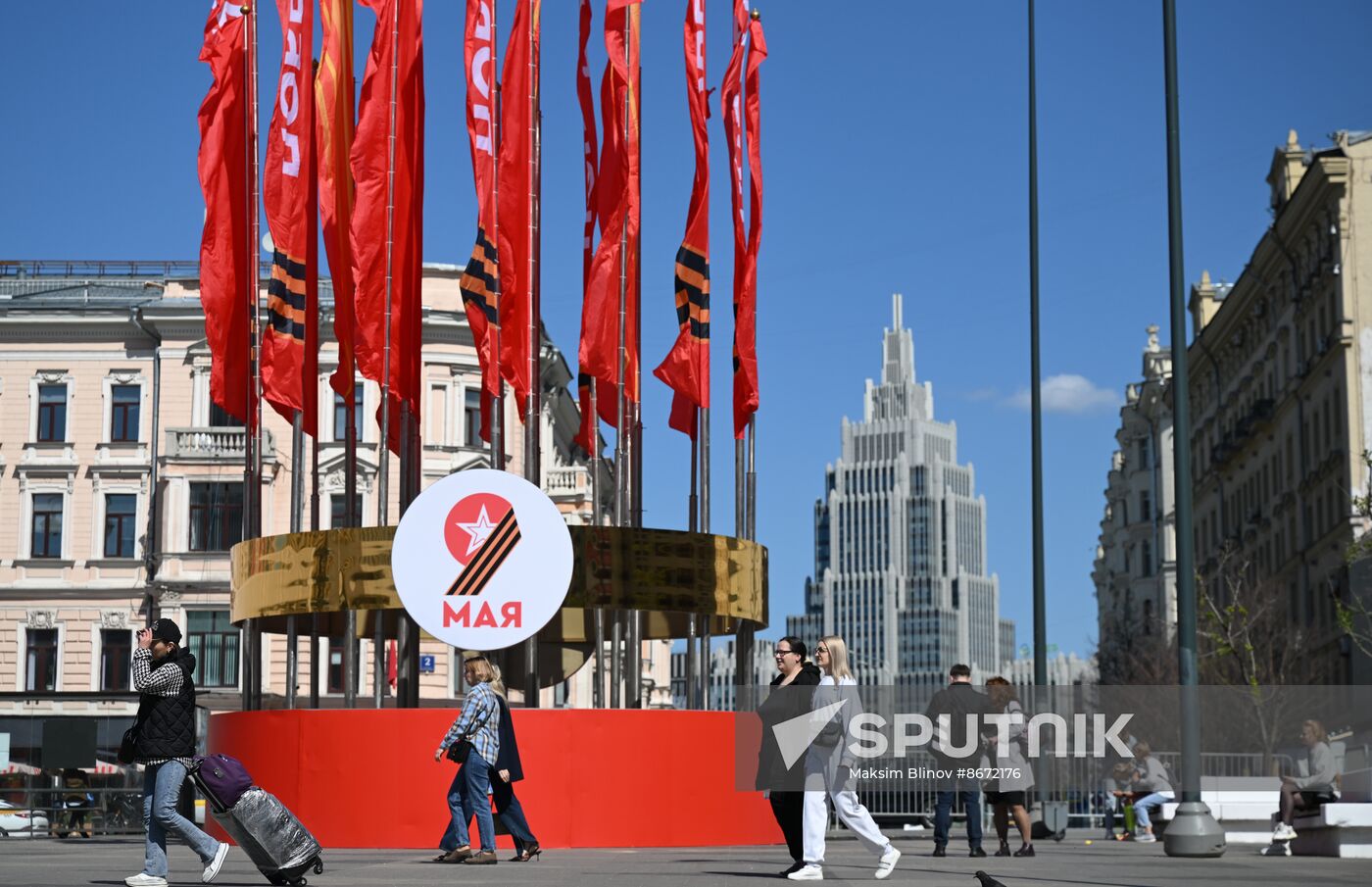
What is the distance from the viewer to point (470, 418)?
203 feet

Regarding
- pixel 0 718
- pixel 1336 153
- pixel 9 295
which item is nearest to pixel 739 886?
pixel 0 718

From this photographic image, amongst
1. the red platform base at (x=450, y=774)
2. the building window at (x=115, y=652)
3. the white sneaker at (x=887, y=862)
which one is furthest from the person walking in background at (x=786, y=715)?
the building window at (x=115, y=652)

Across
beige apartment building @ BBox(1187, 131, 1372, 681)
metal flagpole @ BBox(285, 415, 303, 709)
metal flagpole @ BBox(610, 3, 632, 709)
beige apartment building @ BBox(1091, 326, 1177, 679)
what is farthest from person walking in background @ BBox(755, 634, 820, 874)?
beige apartment building @ BBox(1091, 326, 1177, 679)

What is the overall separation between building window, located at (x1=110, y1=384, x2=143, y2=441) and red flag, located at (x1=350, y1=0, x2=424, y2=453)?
3983 centimetres

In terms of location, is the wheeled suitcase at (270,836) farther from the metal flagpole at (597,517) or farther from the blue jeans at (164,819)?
the metal flagpole at (597,517)

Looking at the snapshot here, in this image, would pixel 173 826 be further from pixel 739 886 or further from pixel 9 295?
pixel 9 295

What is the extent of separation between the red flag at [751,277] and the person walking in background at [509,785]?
789 centimetres

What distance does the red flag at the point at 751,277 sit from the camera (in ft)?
81.6

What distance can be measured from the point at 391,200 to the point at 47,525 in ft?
138

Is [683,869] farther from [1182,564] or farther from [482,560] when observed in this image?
[1182,564]

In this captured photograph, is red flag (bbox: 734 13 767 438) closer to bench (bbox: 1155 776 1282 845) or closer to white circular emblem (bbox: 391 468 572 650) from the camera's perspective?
white circular emblem (bbox: 391 468 572 650)

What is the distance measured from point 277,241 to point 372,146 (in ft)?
5.51

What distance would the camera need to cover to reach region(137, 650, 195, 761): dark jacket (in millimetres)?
13312

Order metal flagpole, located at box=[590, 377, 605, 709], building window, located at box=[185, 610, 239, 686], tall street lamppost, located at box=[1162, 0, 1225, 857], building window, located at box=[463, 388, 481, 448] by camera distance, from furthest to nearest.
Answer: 1. building window, located at box=[463, 388, 481, 448]
2. building window, located at box=[185, 610, 239, 686]
3. metal flagpole, located at box=[590, 377, 605, 709]
4. tall street lamppost, located at box=[1162, 0, 1225, 857]
